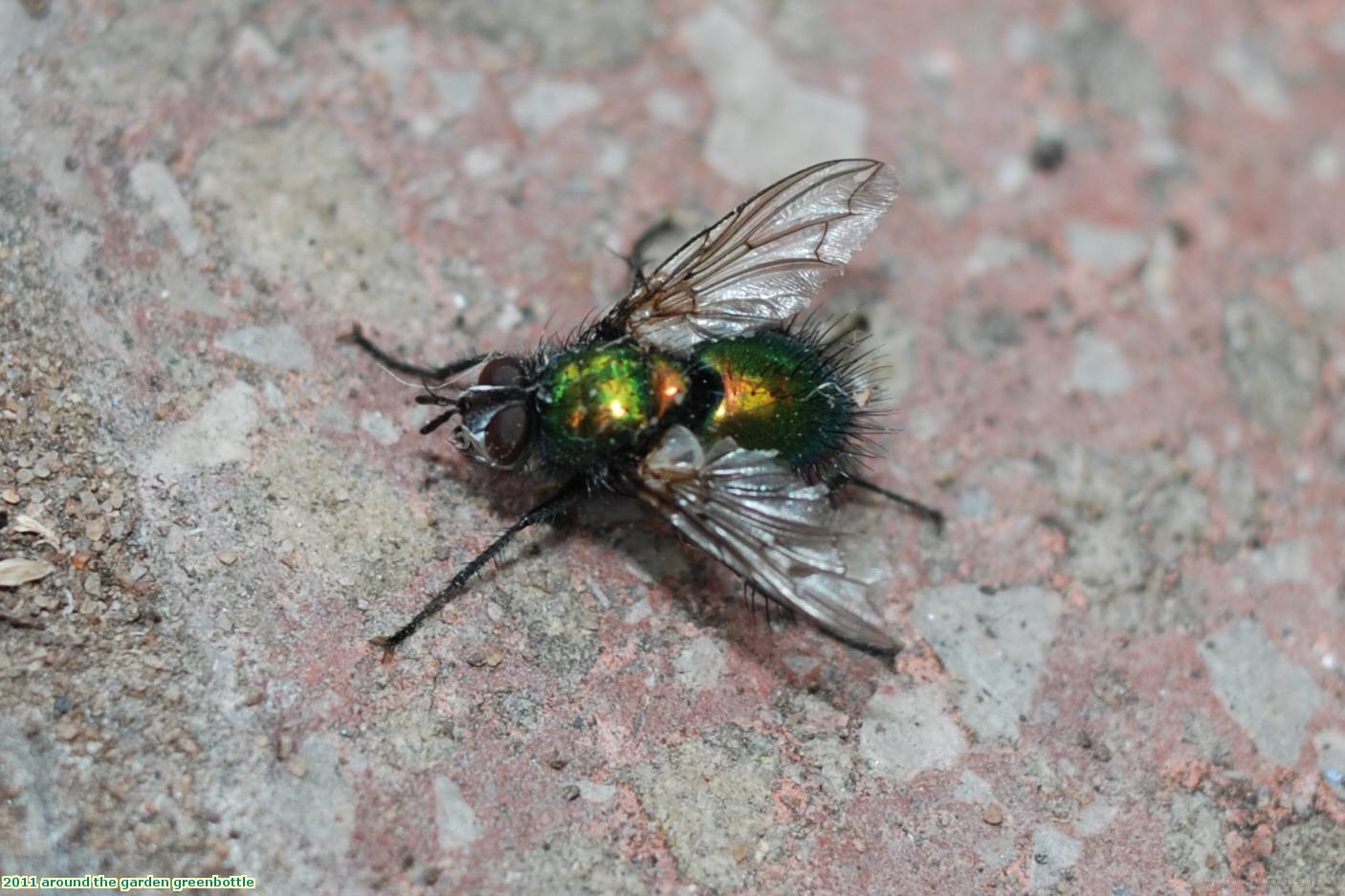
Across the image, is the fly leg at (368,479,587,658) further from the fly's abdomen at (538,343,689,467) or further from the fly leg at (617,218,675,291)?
the fly leg at (617,218,675,291)

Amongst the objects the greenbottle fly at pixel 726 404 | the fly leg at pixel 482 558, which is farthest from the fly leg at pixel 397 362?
the fly leg at pixel 482 558

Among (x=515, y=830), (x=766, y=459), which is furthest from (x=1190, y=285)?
(x=515, y=830)

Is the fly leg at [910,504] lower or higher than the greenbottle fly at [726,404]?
lower

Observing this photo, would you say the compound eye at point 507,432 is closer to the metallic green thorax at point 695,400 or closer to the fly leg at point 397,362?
the metallic green thorax at point 695,400

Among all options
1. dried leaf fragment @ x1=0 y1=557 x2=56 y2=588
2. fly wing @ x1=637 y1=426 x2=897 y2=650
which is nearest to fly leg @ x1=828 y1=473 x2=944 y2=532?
fly wing @ x1=637 y1=426 x2=897 y2=650

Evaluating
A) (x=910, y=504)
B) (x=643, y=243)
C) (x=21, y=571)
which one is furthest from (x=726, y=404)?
(x=21, y=571)

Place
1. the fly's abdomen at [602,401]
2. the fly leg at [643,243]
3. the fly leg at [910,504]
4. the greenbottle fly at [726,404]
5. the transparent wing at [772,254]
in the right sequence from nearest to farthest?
1. the greenbottle fly at [726,404]
2. the fly's abdomen at [602,401]
3. the transparent wing at [772,254]
4. the fly leg at [910,504]
5. the fly leg at [643,243]
